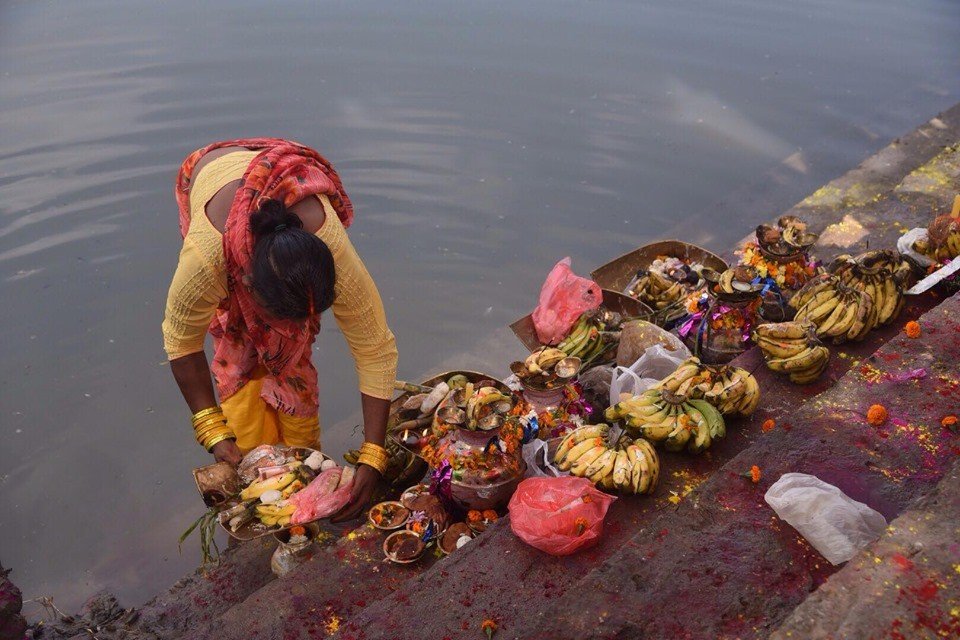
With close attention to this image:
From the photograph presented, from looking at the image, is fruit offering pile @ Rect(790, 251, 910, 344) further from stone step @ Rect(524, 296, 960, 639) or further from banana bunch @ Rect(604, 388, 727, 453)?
banana bunch @ Rect(604, 388, 727, 453)

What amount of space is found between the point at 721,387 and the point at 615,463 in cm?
65

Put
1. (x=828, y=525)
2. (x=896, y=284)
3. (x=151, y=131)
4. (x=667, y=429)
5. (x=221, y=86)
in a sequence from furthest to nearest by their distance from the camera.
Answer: (x=221, y=86) → (x=151, y=131) → (x=896, y=284) → (x=667, y=429) → (x=828, y=525)

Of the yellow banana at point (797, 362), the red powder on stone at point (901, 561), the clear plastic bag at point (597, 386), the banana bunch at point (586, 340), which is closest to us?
the red powder on stone at point (901, 561)

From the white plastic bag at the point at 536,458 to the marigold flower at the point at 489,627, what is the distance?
872 millimetres

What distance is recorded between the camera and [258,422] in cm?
381

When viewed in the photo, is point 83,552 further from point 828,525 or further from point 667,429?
point 828,525

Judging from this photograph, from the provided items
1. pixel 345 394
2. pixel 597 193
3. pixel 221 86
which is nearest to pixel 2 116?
pixel 221 86

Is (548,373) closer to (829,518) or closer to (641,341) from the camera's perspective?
(641,341)

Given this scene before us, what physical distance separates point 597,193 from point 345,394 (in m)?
3.32

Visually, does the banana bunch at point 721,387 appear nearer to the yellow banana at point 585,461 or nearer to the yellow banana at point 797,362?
the yellow banana at point 797,362

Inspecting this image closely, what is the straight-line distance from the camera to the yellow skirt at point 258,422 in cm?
372

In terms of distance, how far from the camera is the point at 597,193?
25.0 ft

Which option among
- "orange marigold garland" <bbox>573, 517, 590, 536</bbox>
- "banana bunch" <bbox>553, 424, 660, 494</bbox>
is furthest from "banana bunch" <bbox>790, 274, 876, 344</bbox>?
"orange marigold garland" <bbox>573, 517, 590, 536</bbox>

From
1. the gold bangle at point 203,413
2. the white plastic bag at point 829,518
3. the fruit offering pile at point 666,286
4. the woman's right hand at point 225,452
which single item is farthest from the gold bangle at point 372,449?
the fruit offering pile at point 666,286
